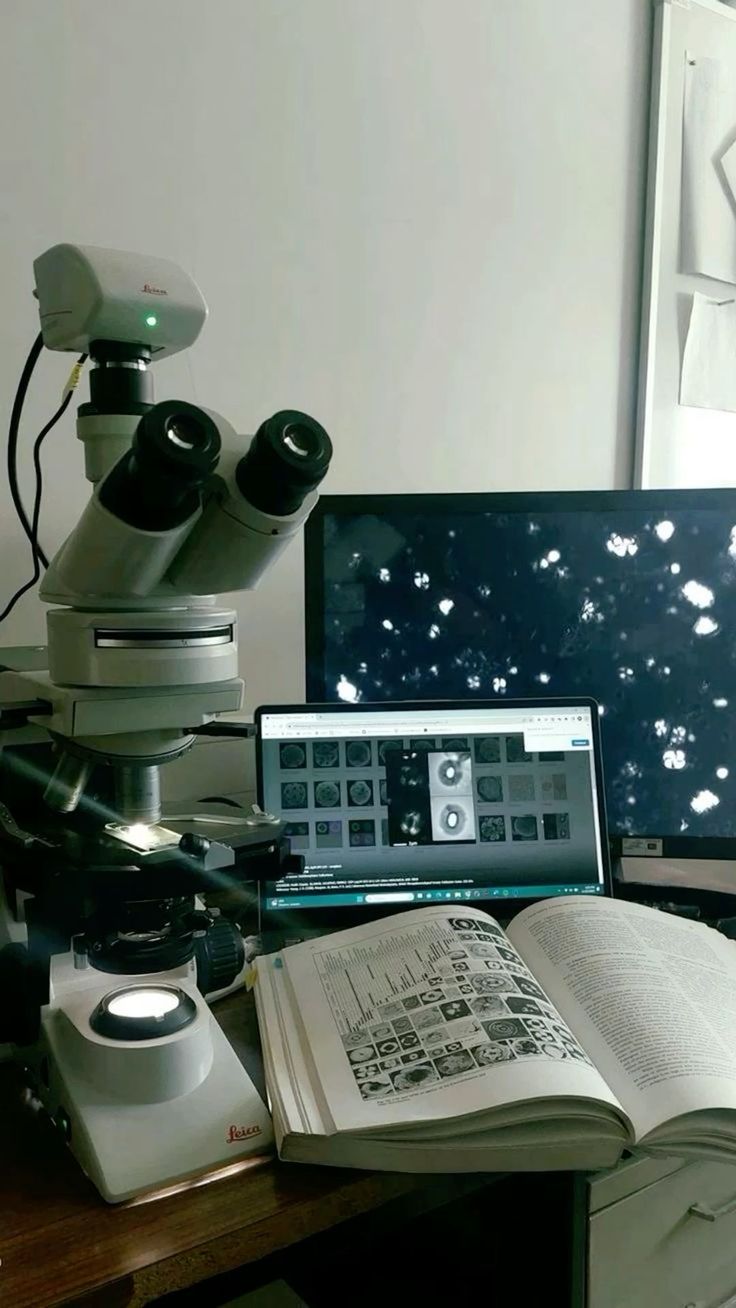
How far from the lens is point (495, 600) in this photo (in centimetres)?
106

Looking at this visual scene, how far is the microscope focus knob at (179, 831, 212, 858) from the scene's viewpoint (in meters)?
0.62

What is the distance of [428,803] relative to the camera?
3.35 ft

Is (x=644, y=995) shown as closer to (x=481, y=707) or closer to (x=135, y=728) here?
(x=481, y=707)

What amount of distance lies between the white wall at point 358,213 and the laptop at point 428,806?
0.27 m

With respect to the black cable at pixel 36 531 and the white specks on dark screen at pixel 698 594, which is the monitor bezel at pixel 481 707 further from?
the black cable at pixel 36 531

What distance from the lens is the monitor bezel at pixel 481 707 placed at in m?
1.00

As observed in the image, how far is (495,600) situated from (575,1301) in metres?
0.65

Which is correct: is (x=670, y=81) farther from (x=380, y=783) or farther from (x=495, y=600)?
(x=380, y=783)

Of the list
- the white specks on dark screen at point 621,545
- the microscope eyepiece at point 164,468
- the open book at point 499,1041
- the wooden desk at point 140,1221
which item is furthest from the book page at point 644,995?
the microscope eyepiece at point 164,468

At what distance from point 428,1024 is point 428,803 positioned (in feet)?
1.07

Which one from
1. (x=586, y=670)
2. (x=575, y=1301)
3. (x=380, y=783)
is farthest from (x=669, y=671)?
(x=575, y=1301)

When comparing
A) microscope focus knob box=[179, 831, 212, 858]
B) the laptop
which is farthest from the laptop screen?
microscope focus knob box=[179, 831, 212, 858]

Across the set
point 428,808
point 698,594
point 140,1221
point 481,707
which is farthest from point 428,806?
point 140,1221

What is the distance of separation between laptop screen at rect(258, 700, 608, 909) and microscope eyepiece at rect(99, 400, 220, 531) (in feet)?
1.50
